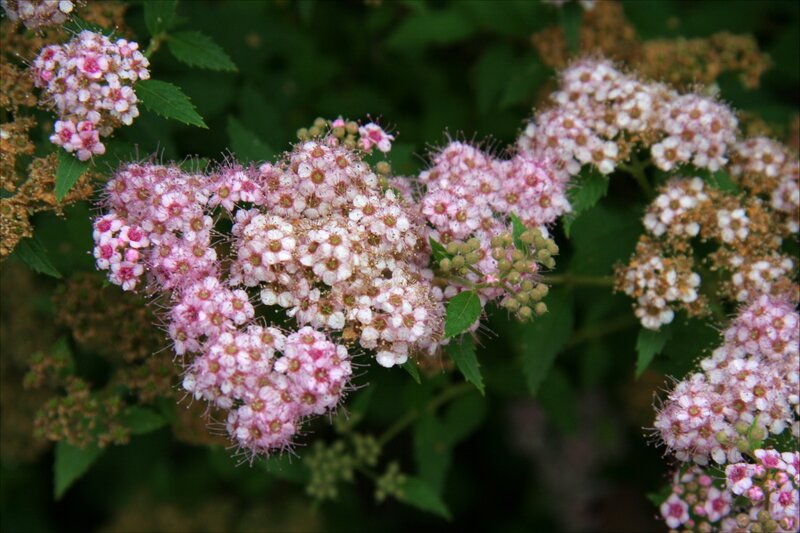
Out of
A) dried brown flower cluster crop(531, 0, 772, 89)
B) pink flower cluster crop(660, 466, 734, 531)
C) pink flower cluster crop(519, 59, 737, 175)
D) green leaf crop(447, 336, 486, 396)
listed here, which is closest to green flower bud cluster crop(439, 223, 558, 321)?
green leaf crop(447, 336, 486, 396)

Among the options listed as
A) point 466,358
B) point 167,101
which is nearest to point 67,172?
point 167,101

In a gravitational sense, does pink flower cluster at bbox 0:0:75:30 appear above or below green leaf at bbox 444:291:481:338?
above

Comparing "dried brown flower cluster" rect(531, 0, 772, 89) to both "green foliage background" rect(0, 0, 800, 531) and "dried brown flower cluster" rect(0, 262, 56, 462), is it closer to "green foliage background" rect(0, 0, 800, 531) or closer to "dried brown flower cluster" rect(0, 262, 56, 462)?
"green foliage background" rect(0, 0, 800, 531)

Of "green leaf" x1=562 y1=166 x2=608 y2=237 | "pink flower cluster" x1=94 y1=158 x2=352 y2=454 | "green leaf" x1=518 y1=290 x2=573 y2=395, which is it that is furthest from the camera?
"green leaf" x1=518 y1=290 x2=573 y2=395

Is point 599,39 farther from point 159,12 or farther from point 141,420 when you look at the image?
point 141,420

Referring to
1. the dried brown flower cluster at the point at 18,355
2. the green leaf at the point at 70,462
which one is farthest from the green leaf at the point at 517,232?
the dried brown flower cluster at the point at 18,355
